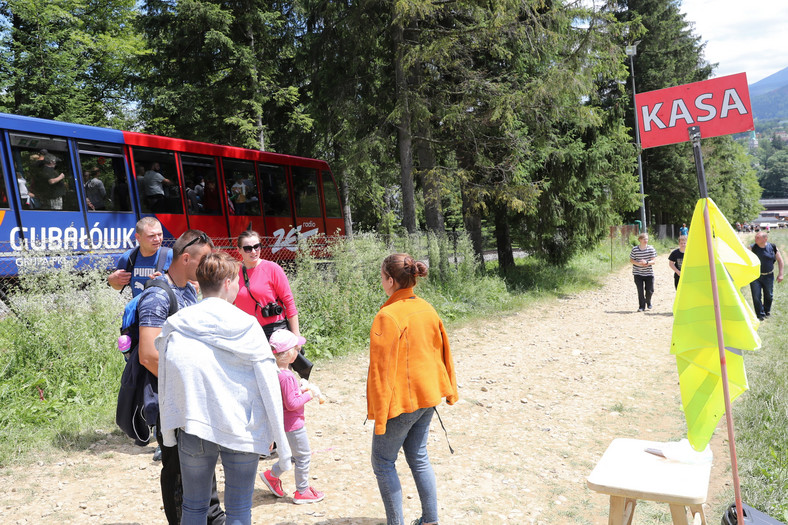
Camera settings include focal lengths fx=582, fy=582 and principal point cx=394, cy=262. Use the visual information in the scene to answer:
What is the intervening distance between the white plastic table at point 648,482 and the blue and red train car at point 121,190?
646 centimetres

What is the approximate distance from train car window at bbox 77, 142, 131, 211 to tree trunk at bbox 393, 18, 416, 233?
6.02 m

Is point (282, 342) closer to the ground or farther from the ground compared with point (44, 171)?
closer to the ground

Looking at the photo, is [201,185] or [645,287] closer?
[645,287]

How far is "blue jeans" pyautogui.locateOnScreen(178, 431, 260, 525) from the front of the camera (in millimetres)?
2730

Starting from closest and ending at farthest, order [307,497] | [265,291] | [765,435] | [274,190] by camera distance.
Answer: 1. [307,497]
2. [265,291]
3. [765,435]
4. [274,190]

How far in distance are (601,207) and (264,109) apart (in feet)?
40.2

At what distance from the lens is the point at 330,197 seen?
17922 mm

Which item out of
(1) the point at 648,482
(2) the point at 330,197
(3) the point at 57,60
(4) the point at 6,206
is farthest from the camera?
(3) the point at 57,60

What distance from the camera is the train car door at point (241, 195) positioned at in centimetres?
1451

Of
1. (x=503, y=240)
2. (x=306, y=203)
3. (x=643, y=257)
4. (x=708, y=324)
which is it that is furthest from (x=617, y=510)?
(x=306, y=203)

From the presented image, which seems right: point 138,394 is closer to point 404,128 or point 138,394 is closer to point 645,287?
point 404,128

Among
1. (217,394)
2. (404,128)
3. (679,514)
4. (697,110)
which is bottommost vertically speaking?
(679,514)

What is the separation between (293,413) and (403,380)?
1.02m

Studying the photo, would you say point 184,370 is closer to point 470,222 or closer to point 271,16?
point 470,222
